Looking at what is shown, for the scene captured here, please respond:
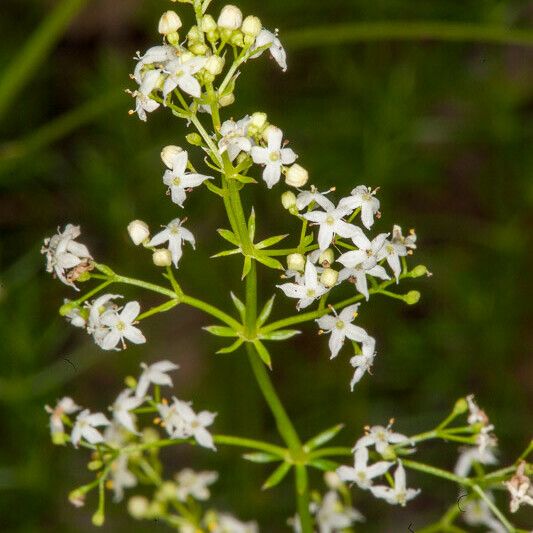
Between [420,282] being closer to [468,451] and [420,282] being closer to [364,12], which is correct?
[364,12]

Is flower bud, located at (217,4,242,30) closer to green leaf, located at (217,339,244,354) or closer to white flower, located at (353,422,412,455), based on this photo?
green leaf, located at (217,339,244,354)

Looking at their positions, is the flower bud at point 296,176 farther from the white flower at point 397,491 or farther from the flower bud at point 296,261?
the white flower at point 397,491

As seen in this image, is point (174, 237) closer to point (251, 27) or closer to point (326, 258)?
point (326, 258)

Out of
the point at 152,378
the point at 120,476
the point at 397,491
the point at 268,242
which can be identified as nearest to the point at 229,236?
the point at 268,242

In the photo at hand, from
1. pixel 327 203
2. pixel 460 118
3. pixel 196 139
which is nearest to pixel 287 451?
pixel 327 203

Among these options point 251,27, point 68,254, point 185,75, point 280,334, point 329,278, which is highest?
point 251,27
